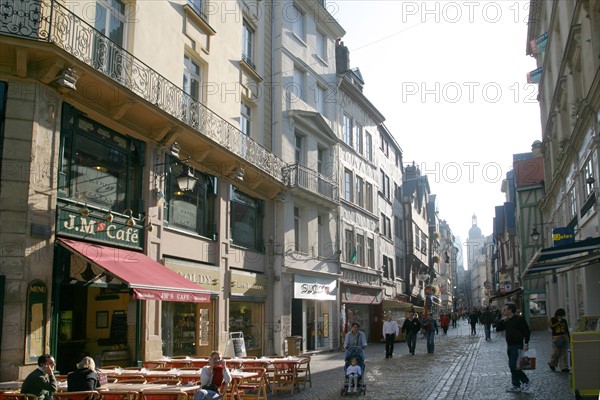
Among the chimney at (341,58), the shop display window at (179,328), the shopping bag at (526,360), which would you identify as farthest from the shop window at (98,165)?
the chimney at (341,58)

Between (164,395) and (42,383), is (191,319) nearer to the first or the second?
(164,395)

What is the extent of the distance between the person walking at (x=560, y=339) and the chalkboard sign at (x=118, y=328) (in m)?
10.5

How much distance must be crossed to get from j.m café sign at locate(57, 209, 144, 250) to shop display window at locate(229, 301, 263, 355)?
6172 millimetres

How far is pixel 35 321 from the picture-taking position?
37.4 ft

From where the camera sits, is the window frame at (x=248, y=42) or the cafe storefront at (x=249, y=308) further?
the window frame at (x=248, y=42)

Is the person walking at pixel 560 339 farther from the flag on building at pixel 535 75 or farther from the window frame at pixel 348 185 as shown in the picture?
A: the flag on building at pixel 535 75

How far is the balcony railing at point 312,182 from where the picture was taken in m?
24.6

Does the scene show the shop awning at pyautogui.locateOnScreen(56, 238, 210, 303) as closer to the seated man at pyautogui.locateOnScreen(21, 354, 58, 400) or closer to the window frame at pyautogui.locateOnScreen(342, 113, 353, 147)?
the seated man at pyautogui.locateOnScreen(21, 354, 58, 400)

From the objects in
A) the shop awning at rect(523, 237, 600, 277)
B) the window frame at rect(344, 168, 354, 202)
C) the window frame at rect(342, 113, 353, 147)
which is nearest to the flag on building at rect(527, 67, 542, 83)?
the window frame at rect(342, 113, 353, 147)

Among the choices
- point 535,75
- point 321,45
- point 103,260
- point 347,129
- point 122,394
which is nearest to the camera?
point 122,394

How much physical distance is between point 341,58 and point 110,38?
825 inches

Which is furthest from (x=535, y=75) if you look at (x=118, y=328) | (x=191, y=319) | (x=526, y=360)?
(x=118, y=328)

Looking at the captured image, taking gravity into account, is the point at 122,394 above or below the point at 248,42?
below

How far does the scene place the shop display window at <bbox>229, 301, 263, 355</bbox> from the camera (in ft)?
66.8
